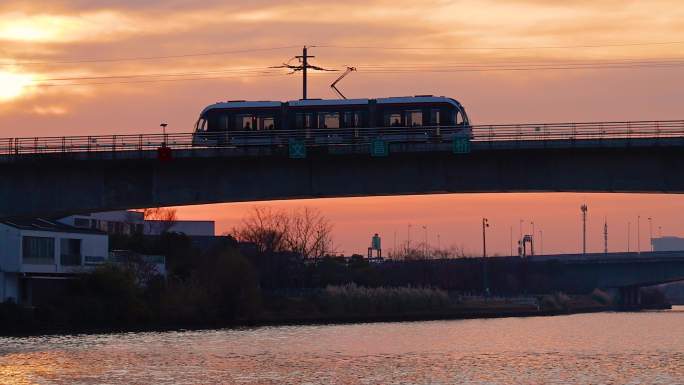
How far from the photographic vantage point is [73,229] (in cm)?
13462

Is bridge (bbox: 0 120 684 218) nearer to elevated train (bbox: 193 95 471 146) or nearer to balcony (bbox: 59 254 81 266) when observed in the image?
elevated train (bbox: 193 95 471 146)

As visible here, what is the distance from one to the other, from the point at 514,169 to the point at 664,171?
8.84 metres

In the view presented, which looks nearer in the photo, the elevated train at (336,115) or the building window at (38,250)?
the elevated train at (336,115)

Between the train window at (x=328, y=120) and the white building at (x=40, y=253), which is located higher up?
the train window at (x=328, y=120)

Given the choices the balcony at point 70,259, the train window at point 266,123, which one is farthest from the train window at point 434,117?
the balcony at point 70,259

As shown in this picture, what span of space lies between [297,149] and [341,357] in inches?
919

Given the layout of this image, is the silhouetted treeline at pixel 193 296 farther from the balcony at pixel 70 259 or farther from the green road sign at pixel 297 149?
the green road sign at pixel 297 149

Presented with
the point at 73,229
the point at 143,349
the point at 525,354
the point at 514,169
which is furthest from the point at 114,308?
the point at 514,169

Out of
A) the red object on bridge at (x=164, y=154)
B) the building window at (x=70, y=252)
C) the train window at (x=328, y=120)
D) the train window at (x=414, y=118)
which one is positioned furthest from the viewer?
the building window at (x=70, y=252)

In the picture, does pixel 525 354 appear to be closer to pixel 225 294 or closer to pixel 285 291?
pixel 225 294

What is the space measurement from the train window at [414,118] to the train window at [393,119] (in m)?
0.62

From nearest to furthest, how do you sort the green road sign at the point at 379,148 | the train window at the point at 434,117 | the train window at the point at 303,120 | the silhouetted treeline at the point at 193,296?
1. the green road sign at the point at 379,148
2. the train window at the point at 434,117
3. the train window at the point at 303,120
4. the silhouetted treeline at the point at 193,296

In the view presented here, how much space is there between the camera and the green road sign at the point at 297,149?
249ft

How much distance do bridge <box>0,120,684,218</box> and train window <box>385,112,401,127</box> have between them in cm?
1456
